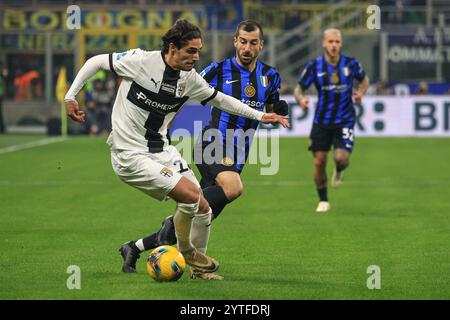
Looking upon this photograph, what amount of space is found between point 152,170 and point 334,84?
22.5 feet

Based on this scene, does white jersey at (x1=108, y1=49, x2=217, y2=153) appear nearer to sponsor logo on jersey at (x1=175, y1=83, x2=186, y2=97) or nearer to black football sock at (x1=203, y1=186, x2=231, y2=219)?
sponsor logo on jersey at (x1=175, y1=83, x2=186, y2=97)

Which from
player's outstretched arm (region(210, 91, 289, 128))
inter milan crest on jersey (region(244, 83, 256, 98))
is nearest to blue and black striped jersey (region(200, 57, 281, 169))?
inter milan crest on jersey (region(244, 83, 256, 98))

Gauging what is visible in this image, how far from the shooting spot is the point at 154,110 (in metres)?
9.09

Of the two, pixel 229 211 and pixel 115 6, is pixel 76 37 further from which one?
pixel 229 211

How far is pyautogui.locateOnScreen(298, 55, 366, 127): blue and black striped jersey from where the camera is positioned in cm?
1531

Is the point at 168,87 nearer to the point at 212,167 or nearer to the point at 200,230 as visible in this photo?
A: the point at 200,230

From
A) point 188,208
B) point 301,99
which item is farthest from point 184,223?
point 301,99

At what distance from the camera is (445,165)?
23.0 m

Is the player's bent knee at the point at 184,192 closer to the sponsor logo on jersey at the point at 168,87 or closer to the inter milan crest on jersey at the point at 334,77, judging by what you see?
the sponsor logo on jersey at the point at 168,87

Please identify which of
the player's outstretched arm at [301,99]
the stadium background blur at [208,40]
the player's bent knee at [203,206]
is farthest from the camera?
the stadium background blur at [208,40]

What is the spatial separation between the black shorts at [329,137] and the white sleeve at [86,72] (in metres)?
6.39

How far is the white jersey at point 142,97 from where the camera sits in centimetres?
903

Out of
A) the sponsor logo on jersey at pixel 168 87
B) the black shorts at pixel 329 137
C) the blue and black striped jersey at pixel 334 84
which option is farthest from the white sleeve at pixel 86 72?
the blue and black striped jersey at pixel 334 84
